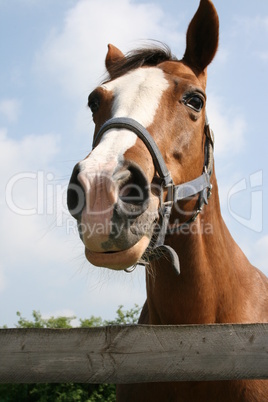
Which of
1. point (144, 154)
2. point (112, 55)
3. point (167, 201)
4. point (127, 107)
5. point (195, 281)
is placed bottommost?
point (195, 281)

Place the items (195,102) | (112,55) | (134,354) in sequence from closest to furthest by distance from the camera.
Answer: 1. (134,354)
2. (195,102)
3. (112,55)

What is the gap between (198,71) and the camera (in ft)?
11.8

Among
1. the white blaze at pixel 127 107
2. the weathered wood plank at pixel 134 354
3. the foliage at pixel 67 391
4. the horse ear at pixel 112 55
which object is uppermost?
the horse ear at pixel 112 55

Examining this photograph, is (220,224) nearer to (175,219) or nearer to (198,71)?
(175,219)

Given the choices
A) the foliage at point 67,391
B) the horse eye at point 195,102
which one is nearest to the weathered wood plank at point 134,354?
the horse eye at point 195,102

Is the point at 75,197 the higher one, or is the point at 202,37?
the point at 202,37

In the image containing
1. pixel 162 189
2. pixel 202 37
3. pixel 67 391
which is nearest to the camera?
pixel 162 189

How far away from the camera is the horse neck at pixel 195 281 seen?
3.02 m

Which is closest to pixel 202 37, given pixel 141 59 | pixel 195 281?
pixel 141 59

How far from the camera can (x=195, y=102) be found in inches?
126

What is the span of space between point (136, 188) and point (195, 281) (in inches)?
38.2

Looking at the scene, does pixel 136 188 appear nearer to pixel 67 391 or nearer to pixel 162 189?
pixel 162 189

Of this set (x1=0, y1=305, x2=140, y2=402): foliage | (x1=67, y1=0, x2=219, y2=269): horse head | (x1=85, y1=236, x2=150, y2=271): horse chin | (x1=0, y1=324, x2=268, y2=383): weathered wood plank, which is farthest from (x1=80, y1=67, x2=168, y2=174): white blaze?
(x1=0, y1=305, x2=140, y2=402): foliage

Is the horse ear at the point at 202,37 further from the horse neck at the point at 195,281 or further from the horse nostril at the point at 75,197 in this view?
the horse nostril at the point at 75,197
